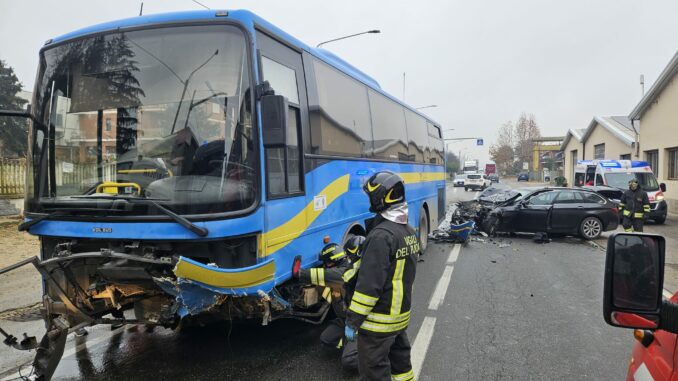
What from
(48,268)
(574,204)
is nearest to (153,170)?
(48,268)

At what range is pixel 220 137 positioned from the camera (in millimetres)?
3699

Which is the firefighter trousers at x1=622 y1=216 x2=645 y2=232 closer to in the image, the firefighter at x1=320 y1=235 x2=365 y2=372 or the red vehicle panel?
the firefighter at x1=320 y1=235 x2=365 y2=372

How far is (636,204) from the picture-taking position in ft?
Answer: 38.9

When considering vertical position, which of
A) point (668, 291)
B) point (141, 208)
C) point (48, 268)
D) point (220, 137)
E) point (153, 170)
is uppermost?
point (220, 137)

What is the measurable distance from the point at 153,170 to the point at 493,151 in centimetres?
8997

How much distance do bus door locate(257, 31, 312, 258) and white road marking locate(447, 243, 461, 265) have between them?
5.86 m

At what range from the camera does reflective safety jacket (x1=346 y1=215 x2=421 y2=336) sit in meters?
2.99

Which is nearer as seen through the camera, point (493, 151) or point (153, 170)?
point (153, 170)

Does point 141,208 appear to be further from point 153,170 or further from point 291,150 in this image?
point 291,150

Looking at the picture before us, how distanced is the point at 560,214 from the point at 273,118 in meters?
11.3

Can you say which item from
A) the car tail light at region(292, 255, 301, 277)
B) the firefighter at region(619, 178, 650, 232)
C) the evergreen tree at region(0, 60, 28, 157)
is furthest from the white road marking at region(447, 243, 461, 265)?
the evergreen tree at region(0, 60, 28, 157)

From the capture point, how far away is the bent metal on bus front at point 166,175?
3.62 m

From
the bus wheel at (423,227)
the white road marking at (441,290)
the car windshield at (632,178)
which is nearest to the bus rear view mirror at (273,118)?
the white road marking at (441,290)

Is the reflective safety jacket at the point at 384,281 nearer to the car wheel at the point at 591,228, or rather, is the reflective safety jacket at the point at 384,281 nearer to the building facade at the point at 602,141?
the car wheel at the point at 591,228
